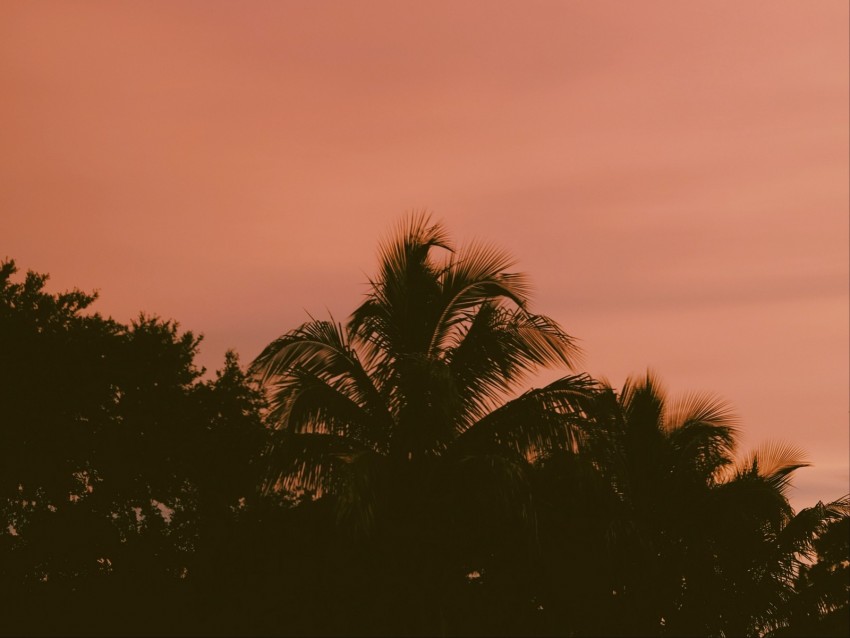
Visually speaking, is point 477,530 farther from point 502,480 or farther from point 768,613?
point 768,613

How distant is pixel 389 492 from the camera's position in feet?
43.5

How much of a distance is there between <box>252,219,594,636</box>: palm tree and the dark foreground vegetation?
3 centimetres

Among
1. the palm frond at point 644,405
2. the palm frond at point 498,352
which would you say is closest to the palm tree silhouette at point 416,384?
the palm frond at point 498,352

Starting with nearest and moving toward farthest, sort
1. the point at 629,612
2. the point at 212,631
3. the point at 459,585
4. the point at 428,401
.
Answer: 1. the point at 428,401
2. the point at 459,585
3. the point at 212,631
4. the point at 629,612

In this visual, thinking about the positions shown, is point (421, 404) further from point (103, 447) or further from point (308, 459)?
point (103, 447)

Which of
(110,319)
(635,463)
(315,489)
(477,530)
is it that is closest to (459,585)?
(477,530)

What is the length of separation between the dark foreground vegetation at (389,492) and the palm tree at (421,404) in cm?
3

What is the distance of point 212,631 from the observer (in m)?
16.8

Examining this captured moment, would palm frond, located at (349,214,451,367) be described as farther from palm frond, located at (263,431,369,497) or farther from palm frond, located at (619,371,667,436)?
palm frond, located at (619,371,667,436)

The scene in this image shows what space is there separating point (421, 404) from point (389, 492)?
3.97 ft

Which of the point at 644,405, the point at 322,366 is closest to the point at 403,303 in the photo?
the point at 322,366

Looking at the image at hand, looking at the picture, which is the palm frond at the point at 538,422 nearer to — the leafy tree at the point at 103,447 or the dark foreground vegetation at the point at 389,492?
the dark foreground vegetation at the point at 389,492

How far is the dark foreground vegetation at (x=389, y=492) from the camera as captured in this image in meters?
13.5

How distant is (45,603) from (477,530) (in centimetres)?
1027
